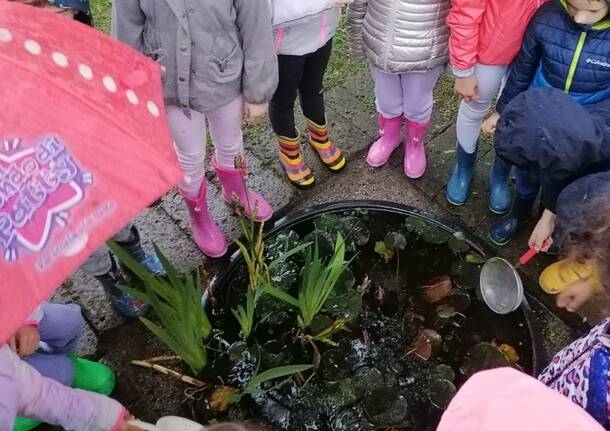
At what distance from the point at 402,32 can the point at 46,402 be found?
1.70m

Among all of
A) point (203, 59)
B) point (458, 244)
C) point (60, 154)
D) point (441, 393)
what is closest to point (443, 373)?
point (441, 393)

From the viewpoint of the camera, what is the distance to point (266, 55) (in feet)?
6.20

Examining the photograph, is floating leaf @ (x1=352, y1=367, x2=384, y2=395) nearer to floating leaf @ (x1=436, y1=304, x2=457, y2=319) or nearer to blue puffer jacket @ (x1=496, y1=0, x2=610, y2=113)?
floating leaf @ (x1=436, y1=304, x2=457, y2=319)

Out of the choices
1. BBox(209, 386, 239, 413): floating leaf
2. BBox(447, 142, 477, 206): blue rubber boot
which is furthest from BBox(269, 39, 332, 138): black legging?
BBox(209, 386, 239, 413): floating leaf

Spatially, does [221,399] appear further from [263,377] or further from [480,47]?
[480,47]

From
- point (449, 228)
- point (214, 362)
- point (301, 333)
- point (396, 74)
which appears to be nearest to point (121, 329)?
point (214, 362)

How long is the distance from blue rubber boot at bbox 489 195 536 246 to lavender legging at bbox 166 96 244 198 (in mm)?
1128

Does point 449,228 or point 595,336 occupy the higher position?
point 595,336

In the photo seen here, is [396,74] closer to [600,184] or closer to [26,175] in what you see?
[600,184]

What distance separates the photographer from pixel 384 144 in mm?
Result: 2752

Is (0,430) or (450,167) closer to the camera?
(0,430)

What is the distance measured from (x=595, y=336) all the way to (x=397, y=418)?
0.74m

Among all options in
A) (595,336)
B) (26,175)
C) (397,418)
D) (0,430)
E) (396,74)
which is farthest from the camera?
(396,74)

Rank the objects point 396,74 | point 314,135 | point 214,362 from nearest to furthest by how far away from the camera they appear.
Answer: point 214,362
point 396,74
point 314,135
